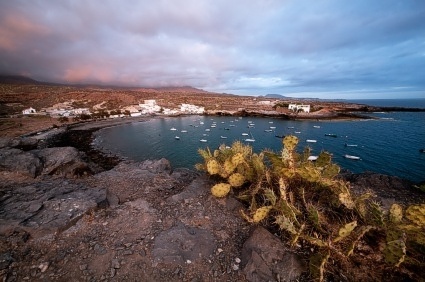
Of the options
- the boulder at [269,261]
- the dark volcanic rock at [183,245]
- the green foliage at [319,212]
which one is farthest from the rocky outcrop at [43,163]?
the boulder at [269,261]

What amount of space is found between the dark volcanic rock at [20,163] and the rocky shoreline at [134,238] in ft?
9.89

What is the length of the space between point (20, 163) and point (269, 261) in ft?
45.5

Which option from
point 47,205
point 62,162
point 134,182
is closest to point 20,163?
point 62,162

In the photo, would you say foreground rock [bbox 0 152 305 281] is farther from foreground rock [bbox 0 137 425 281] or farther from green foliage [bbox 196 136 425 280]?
green foliage [bbox 196 136 425 280]

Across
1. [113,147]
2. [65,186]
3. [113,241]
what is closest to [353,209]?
[113,241]

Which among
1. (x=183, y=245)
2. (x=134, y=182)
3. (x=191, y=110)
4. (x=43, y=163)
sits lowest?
(x=191, y=110)

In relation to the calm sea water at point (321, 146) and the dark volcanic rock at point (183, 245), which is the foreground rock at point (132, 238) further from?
the calm sea water at point (321, 146)

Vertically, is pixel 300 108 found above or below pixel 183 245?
below

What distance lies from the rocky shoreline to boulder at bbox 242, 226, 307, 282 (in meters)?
0.02

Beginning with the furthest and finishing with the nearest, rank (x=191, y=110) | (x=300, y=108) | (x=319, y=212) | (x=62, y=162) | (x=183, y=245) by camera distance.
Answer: (x=191, y=110) → (x=300, y=108) → (x=62, y=162) → (x=183, y=245) → (x=319, y=212)

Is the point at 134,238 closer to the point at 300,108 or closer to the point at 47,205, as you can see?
the point at 47,205

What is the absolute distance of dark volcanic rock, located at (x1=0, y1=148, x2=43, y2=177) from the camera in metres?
11.0

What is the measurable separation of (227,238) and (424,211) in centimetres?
397

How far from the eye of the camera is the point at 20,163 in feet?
39.0
